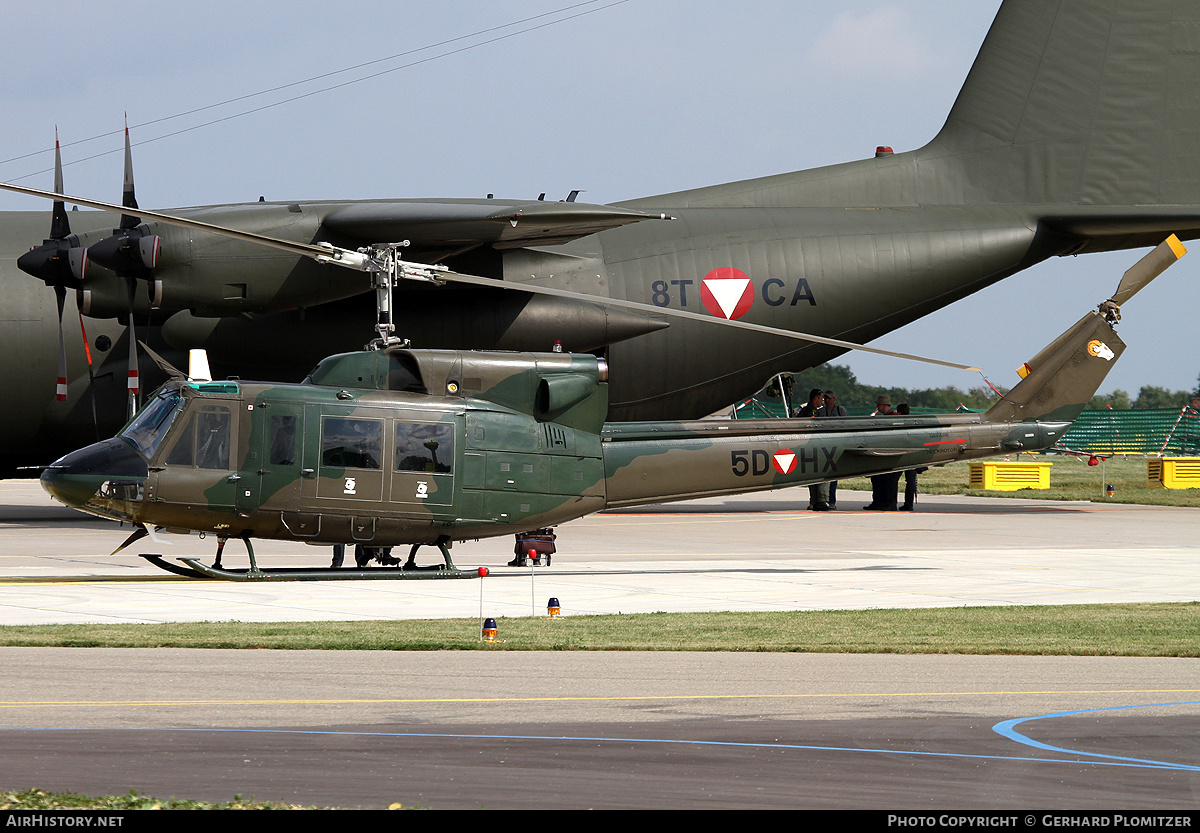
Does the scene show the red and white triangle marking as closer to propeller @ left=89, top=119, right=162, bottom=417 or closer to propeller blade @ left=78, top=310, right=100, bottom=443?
propeller @ left=89, top=119, right=162, bottom=417

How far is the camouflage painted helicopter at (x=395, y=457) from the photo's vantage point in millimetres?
13641

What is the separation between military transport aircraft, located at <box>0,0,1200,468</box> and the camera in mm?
19109

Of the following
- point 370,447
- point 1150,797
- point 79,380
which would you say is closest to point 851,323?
point 370,447

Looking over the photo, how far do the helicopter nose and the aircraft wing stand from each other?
22.5ft

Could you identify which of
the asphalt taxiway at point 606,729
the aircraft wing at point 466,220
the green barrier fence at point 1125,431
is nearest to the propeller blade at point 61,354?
the aircraft wing at point 466,220

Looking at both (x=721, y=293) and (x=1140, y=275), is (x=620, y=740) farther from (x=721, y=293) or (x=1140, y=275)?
(x=721, y=293)

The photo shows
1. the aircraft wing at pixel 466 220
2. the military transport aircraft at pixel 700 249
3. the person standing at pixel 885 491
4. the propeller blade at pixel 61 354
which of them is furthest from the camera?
the person standing at pixel 885 491

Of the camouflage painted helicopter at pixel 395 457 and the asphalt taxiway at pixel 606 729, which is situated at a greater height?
the camouflage painted helicopter at pixel 395 457

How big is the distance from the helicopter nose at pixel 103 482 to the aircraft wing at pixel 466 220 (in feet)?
22.5

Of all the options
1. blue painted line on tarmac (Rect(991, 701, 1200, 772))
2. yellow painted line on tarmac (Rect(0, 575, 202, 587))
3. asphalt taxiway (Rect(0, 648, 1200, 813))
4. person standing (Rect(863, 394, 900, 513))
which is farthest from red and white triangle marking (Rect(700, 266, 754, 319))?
blue painted line on tarmac (Rect(991, 701, 1200, 772))

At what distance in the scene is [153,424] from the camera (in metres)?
13.9

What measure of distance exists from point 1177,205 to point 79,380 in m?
20.6

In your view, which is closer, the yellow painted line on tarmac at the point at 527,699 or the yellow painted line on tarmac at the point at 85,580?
the yellow painted line on tarmac at the point at 527,699

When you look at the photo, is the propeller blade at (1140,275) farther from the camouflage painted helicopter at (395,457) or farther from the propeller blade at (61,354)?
the propeller blade at (61,354)
